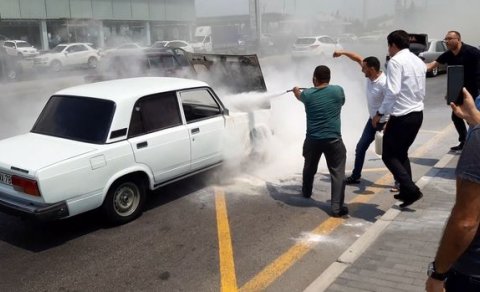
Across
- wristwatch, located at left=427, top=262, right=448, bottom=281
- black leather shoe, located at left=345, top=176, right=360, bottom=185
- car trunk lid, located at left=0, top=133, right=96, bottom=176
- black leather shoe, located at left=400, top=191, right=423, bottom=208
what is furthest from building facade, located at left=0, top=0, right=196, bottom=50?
wristwatch, located at left=427, top=262, right=448, bottom=281

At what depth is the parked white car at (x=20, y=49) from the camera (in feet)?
63.8

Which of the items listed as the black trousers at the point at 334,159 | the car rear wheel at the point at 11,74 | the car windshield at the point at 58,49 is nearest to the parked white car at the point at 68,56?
the car windshield at the point at 58,49

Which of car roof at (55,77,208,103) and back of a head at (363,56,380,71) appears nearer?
car roof at (55,77,208,103)

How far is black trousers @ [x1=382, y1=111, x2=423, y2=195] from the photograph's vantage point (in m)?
5.02

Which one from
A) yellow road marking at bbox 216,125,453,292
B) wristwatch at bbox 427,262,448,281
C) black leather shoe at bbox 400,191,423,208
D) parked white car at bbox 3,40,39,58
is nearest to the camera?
wristwatch at bbox 427,262,448,281

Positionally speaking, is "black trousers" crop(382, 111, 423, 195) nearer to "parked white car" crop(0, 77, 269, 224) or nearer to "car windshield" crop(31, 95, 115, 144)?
"parked white car" crop(0, 77, 269, 224)

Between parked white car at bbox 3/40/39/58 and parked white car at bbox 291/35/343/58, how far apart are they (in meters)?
13.1

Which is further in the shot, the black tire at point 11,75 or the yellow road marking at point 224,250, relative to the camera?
the black tire at point 11,75

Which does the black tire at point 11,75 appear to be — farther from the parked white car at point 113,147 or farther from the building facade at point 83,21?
the parked white car at point 113,147

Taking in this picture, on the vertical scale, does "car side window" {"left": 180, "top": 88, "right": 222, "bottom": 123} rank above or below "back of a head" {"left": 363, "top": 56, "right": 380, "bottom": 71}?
below

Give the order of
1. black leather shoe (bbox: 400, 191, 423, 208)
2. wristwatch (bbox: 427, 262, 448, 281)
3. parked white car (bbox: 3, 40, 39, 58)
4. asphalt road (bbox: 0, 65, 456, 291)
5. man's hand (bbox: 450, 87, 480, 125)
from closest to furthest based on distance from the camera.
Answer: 1. wristwatch (bbox: 427, 262, 448, 281)
2. man's hand (bbox: 450, 87, 480, 125)
3. asphalt road (bbox: 0, 65, 456, 291)
4. black leather shoe (bbox: 400, 191, 423, 208)
5. parked white car (bbox: 3, 40, 39, 58)

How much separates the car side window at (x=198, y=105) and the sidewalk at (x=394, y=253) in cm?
265

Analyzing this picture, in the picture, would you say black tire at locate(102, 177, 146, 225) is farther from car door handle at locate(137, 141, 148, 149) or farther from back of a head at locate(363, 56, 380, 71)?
back of a head at locate(363, 56, 380, 71)

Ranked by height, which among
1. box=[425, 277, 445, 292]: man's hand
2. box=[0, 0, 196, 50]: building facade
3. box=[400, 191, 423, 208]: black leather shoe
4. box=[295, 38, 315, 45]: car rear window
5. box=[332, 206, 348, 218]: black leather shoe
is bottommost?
box=[332, 206, 348, 218]: black leather shoe
